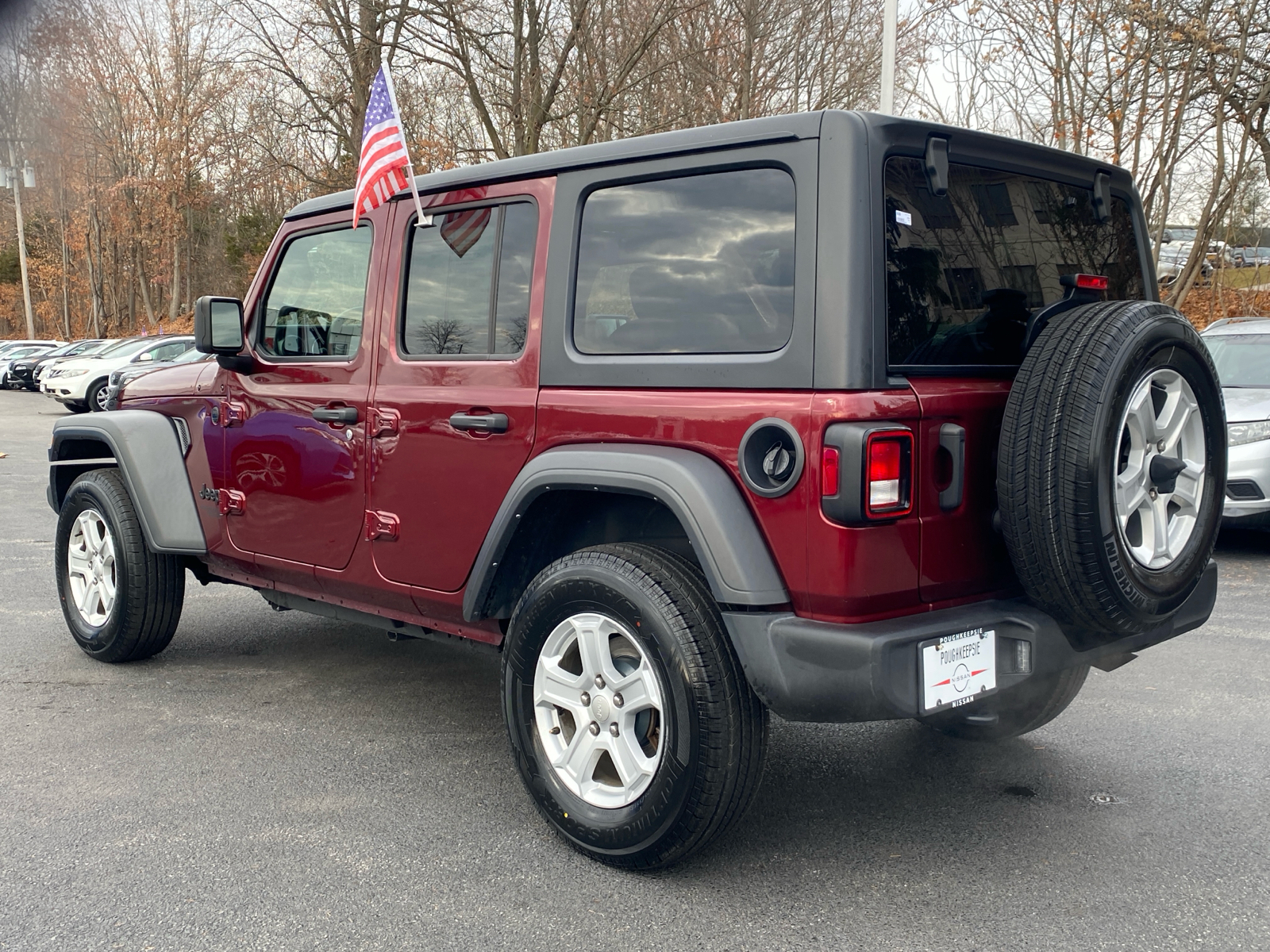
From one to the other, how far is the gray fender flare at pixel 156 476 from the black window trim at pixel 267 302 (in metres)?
0.66

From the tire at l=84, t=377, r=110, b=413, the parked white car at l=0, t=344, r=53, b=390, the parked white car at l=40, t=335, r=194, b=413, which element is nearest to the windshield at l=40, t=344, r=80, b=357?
the parked white car at l=0, t=344, r=53, b=390

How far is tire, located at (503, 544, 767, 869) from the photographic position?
2.79 metres

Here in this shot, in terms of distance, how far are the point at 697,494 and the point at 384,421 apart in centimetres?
139

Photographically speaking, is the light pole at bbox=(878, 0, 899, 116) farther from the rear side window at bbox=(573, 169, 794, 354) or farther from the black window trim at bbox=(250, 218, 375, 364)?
the rear side window at bbox=(573, 169, 794, 354)

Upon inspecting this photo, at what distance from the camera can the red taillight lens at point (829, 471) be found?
2.62m

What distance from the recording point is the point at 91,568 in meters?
5.06

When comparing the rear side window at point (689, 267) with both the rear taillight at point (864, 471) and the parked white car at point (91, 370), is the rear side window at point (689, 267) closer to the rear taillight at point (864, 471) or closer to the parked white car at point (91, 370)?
the rear taillight at point (864, 471)

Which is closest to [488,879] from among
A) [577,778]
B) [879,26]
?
[577,778]

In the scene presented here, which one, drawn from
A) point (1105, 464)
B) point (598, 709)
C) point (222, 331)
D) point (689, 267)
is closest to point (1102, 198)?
point (1105, 464)

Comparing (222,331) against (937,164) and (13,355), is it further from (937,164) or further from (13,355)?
(13,355)

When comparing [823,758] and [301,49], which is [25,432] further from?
[823,758]

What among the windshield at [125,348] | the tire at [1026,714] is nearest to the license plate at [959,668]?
the tire at [1026,714]

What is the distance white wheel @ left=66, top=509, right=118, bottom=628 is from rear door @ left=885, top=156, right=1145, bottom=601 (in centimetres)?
365

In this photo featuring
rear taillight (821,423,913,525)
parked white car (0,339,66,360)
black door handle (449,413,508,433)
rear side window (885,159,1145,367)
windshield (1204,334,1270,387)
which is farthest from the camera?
parked white car (0,339,66,360)
